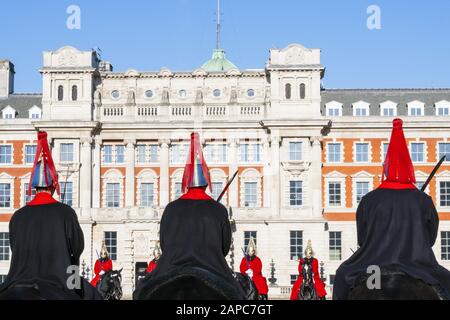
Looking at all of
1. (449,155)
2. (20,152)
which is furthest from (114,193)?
(449,155)

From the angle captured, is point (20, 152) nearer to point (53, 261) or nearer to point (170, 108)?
point (170, 108)

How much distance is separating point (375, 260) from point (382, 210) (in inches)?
22.7

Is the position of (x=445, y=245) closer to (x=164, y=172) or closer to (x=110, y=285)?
(x=164, y=172)

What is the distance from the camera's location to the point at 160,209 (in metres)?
54.0

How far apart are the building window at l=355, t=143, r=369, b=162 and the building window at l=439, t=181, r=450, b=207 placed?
15.9ft

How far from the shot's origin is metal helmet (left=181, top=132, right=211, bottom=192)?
12117 mm

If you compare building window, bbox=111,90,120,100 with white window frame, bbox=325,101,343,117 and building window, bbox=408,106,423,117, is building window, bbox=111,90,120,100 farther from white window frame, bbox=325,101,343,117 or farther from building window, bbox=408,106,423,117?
building window, bbox=408,106,423,117

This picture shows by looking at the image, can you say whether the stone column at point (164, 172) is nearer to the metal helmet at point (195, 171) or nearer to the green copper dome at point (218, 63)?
the green copper dome at point (218, 63)

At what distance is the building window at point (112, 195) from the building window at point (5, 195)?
6.31 metres

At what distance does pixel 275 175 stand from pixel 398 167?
143 feet

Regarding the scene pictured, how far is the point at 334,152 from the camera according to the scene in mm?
54781

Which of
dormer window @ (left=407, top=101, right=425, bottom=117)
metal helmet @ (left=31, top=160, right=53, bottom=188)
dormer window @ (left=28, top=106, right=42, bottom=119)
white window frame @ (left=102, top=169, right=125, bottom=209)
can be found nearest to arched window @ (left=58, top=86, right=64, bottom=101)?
dormer window @ (left=28, top=106, right=42, bottom=119)

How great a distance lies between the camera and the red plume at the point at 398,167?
10.3 meters

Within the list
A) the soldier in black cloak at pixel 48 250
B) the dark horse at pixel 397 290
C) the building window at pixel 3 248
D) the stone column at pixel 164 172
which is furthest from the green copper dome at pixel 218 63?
→ the dark horse at pixel 397 290
